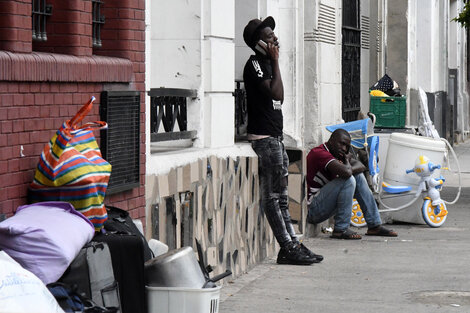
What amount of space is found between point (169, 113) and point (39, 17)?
8.29 feet

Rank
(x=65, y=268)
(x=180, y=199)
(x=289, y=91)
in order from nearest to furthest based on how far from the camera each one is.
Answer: (x=65, y=268) → (x=180, y=199) → (x=289, y=91)

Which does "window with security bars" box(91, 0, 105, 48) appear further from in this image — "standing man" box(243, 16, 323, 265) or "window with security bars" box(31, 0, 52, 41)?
"standing man" box(243, 16, 323, 265)

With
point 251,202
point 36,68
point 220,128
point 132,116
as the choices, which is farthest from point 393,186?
point 36,68

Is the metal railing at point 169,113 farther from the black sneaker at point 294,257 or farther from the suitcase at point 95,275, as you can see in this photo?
the suitcase at point 95,275

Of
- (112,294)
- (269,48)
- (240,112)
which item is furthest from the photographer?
(240,112)

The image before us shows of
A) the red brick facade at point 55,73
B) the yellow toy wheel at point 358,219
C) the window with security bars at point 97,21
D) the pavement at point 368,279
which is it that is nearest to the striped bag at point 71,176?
the red brick facade at point 55,73

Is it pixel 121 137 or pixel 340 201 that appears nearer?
pixel 121 137

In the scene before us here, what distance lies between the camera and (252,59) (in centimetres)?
1021

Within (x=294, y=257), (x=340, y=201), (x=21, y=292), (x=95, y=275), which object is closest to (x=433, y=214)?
(x=340, y=201)

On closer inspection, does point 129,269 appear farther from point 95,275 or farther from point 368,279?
point 368,279

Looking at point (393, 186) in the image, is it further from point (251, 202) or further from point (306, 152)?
point (251, 202)

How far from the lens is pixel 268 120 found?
10203mm

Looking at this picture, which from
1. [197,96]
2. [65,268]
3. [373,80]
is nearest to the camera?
[65,268]

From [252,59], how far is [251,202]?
1344mm
